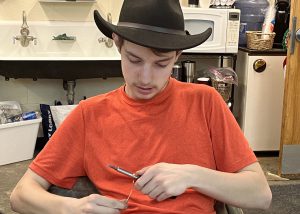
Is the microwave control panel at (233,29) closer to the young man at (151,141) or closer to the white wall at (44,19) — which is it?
the white wall at (44,19)

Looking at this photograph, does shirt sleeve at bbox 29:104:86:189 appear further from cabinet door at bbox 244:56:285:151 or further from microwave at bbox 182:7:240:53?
cabinet door at bbox 244:56:285:151

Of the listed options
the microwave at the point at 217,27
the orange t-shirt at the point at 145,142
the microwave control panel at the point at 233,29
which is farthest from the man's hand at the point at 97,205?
the microwave control panel at the point at 233,29

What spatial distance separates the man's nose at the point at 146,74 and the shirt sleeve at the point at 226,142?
0.70ft

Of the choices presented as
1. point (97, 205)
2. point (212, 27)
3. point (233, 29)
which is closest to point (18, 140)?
point (212, 27)

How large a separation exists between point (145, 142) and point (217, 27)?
8.23ft

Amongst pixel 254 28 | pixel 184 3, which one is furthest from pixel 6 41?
pixel 254 28

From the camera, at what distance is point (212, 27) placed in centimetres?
364

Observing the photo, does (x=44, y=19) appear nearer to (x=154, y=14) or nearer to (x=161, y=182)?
(x=154, y=14)

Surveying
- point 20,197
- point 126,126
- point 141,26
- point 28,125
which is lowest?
point 28,125

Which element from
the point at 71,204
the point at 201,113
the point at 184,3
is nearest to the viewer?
the point at 71,204

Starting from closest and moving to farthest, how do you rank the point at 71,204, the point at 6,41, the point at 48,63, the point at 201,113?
the point at 71,204
the point at 201,113
the point at 48,63
the point at 6,41

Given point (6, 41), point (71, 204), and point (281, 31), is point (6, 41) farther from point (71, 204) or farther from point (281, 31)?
point (71, 204)

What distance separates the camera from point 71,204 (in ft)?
3.94

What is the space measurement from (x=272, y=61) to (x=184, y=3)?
3.24ft
